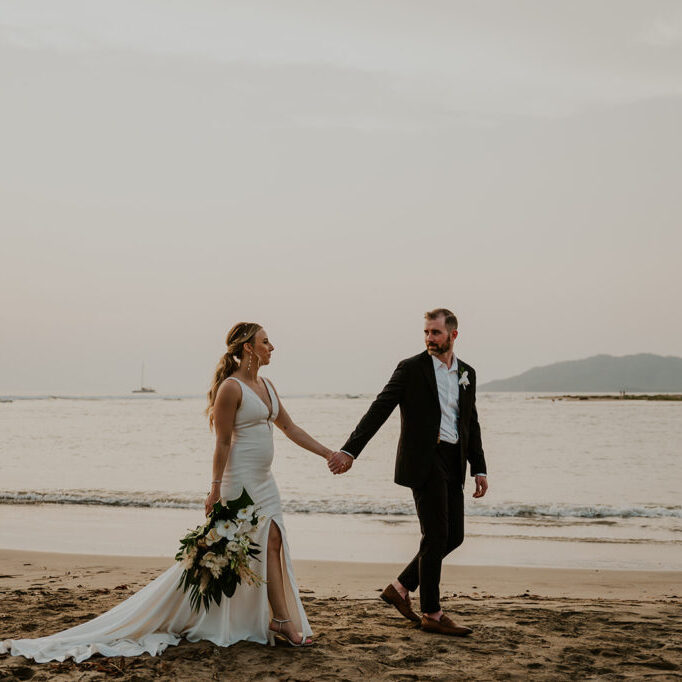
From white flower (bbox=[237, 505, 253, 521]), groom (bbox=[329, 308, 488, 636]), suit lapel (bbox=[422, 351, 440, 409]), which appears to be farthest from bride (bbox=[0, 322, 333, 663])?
suit lapel (bbox=[422, 351, 440, 409])

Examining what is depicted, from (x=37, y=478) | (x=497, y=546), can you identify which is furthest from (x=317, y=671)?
(x=37, y=478)

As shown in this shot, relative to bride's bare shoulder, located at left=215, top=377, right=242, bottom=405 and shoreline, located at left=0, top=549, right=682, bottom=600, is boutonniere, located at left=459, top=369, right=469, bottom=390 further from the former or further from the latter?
shoreline, located at left=0, top=549, right=682, bottom=600

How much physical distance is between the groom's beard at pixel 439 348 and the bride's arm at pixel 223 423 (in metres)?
1.36

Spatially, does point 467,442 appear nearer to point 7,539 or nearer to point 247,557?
point 247,557

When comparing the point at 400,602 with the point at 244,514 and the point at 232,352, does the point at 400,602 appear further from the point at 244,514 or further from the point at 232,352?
the point at 232,352

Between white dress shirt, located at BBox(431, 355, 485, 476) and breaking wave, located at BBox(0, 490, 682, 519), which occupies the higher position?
white dress shirt, located at BBox(431, 355, 485, 476)

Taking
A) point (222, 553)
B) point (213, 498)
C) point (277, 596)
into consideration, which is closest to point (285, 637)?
point (277, 596)

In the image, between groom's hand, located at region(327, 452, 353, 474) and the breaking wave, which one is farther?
the breaking wave

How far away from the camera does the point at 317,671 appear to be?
165 inches

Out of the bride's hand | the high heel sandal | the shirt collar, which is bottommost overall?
the high heel sandal

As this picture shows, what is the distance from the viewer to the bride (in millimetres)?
4613

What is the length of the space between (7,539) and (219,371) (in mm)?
6822

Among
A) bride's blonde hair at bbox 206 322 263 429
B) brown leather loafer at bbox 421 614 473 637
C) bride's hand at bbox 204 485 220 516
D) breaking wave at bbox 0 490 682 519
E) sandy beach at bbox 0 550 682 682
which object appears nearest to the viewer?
sandy beach at bbox 0 550 682 682

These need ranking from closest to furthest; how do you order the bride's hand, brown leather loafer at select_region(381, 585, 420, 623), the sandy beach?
the sandy beach, the bride's hand, brown leather loafer at select_region(381, 585, 420, 623)
